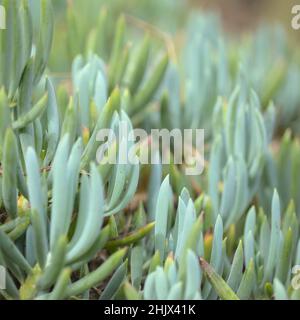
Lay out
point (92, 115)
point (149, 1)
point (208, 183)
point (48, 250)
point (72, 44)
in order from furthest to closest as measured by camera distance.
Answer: point (149, 1), point (72, 44), point (208, 183), point (92, 115), point (48, 250)

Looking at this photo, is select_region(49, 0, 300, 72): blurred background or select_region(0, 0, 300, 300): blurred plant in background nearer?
select_region(0, 0, 300, 300): blurred plant in background

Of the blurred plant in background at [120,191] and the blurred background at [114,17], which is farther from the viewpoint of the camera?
the blurred background at [114,17]

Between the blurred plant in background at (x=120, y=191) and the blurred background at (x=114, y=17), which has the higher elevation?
the blurred background at (x=114, y=17)

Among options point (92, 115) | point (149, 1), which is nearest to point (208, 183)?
point (92, 115)

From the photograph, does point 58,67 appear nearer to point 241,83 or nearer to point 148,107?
point 148,107

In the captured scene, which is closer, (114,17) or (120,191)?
(120,191)

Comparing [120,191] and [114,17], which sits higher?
[114,17]

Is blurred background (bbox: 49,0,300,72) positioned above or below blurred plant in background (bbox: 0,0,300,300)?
above

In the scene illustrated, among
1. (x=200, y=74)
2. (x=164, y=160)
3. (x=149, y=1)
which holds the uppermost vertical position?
(x=149, y=1)
